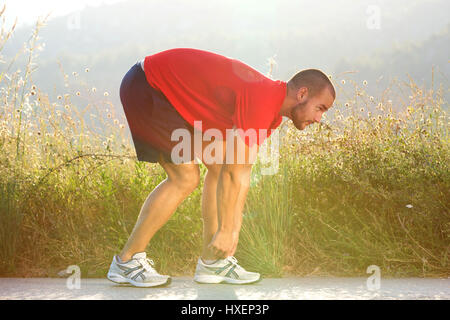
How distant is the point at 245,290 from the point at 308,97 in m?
1.16

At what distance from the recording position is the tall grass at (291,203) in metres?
3.49

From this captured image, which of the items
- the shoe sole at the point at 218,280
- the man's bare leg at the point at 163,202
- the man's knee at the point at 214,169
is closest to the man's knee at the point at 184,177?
the man's bare leg at the point at 163,202

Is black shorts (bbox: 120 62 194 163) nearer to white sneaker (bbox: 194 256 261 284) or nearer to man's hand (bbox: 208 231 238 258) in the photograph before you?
man's hand (bbox: 208 231 238 258)

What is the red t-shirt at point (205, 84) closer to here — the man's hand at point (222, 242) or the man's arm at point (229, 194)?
the man's arm at point (229, 194)

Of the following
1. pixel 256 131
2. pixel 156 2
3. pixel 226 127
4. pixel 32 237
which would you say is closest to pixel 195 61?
pixel 226 127

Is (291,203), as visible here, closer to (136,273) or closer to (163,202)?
(163,202)

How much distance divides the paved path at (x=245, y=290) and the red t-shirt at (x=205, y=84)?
2.97ft

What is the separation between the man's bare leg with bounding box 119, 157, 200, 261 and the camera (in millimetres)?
2967

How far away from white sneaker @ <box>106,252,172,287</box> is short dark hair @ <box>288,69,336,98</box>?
1.32 metres

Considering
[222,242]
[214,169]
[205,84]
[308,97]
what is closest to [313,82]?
[308,97]

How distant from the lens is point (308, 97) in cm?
295

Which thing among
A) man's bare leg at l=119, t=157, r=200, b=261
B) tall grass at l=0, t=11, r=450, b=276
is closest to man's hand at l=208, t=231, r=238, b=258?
man's bare leg at l=119, t=157, r=200, b=261

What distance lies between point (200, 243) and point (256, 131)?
1.24 meters

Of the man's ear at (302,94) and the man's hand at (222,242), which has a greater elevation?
the man's ear at (302,94)
